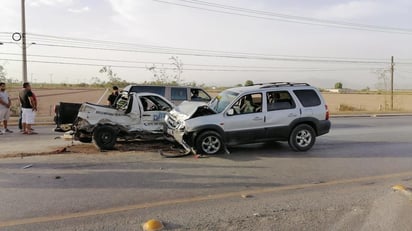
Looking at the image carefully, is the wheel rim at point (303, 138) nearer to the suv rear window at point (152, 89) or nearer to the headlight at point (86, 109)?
the headlight at point (86, 109)

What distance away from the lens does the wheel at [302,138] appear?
1003 centimetres

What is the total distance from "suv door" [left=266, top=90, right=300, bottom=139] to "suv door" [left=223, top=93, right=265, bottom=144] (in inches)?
8.4

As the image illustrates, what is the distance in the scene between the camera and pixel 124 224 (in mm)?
4582

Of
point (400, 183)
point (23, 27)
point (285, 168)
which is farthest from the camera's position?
point (23, 27)

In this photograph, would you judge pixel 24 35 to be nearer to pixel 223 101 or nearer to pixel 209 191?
pixel 223 101

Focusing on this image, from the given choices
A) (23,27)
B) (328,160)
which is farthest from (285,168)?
(23,27)

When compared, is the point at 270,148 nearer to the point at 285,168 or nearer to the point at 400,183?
the point at 285,168

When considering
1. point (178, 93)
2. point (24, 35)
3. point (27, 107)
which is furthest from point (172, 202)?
point (24, 35)

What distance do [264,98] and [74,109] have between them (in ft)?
17.1

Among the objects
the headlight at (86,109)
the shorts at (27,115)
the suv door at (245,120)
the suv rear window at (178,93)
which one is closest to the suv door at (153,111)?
the headlight at (86,109)

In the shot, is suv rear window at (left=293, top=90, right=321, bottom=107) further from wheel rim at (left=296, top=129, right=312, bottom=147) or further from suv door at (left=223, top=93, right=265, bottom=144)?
suv door at (left=223, top=93, right=265, bottom=144)

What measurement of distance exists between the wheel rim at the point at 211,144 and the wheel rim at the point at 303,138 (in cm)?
227

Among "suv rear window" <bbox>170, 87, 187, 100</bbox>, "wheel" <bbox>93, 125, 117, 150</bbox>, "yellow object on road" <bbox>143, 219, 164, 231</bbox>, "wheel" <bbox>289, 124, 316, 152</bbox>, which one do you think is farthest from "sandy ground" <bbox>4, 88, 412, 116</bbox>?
"yellow object on road" <bbox>143, 219, 164, 231</bbox>

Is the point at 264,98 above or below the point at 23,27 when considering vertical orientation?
below
